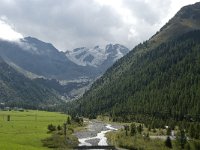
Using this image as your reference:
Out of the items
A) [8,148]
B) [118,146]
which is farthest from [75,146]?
[8,148]

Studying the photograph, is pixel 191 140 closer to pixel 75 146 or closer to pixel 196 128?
pixel 196 128

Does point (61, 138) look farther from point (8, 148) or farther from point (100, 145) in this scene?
point (8, 148)

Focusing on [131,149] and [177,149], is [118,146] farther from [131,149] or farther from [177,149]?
[177,149]

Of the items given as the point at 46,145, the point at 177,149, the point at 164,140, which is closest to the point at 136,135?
the point at 164,140

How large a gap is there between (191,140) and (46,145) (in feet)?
184

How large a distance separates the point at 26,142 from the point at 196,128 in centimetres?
7757

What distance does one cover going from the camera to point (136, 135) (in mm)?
185875

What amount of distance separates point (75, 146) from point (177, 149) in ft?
121

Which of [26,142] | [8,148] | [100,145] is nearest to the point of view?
[8,148]

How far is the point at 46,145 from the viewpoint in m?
151

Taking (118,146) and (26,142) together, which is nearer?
(26,142)

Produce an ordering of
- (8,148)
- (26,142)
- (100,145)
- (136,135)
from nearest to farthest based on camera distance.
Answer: (8,148), (26,142), (100,145), (136,135)

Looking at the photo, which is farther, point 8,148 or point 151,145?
point 151,145

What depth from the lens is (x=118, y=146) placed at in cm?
16250
